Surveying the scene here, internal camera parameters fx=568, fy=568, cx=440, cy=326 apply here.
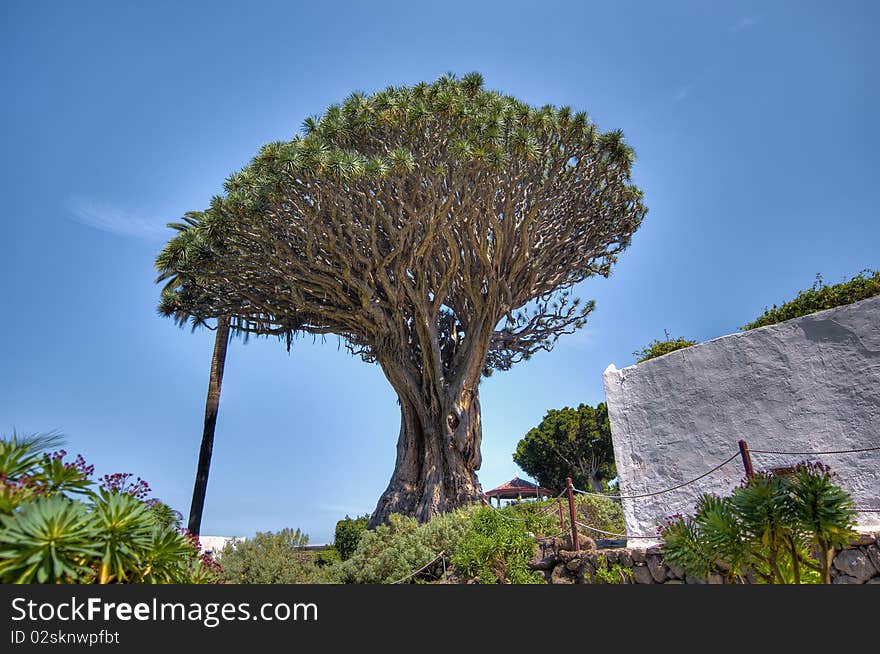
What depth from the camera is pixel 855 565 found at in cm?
727

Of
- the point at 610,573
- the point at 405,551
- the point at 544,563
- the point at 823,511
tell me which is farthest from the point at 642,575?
the point at 405,551

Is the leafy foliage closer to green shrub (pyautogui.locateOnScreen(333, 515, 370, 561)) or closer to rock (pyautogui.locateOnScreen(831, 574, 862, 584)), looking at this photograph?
rock (pyautogui.locateOnScreen(831, 574, 862, 584))

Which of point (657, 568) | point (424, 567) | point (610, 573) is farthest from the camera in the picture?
point (424, 567)

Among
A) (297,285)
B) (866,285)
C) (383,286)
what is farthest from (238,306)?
(866,285)

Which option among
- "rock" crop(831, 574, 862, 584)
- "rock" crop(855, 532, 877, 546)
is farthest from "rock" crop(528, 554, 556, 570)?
"rock" crop(855, 532, 877, 546)

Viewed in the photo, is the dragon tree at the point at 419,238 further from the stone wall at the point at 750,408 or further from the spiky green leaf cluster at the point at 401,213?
the stone wall at the point at 750,408

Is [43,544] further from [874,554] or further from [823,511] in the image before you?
[874,554]

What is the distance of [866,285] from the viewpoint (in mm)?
10188

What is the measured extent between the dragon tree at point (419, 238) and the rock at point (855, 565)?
10.5m

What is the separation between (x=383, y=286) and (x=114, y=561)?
1382 centimetres

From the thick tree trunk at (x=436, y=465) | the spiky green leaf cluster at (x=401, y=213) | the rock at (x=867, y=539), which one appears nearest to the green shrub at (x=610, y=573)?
the rock at (x=867, y=539)

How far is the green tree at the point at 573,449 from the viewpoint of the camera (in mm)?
38938

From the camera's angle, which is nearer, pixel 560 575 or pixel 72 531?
pixel 72 531

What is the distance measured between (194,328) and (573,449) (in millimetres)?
28302
